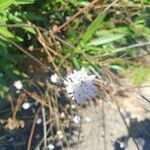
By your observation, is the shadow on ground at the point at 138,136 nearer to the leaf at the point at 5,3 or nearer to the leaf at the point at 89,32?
the leaf at the point at 89,32

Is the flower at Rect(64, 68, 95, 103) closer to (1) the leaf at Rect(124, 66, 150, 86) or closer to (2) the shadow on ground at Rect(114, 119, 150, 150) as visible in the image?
(2) the shadow on ground at Rect(114, 119, 150, 150)

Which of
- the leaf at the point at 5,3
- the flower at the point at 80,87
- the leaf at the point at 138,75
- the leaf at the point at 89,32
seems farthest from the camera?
the leaf at the point at 138,75

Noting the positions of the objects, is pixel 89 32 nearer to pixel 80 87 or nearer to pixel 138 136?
pixel 138 136

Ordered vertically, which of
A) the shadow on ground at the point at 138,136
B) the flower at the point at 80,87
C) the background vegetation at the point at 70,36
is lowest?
the flower at the point at 80,87

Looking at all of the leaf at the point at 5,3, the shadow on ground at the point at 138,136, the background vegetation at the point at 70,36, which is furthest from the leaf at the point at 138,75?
the leaf at the point at 5,3

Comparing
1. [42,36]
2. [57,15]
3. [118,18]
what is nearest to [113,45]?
[118,18]

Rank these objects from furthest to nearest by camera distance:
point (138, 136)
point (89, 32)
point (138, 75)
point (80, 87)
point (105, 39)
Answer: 1. point (138, 75)
2. point (138, 136)
3. point (105, 39)
4. point (89, 32)
5. point (80, 87)

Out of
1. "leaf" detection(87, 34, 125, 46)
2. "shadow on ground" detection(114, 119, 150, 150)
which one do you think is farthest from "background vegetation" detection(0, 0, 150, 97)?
"shadow on ground" detection(114, 119, 150, 150)

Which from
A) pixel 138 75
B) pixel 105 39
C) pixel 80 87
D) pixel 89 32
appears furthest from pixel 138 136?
pixel 80 87

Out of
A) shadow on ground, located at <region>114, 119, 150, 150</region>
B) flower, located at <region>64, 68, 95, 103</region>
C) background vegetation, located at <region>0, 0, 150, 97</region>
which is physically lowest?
flower, located at <region>64, 68, 95, 103</region>
